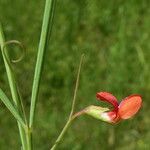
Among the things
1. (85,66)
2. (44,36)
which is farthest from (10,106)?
(85,66)

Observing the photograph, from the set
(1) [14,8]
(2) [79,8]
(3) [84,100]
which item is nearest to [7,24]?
(1) [14,8]

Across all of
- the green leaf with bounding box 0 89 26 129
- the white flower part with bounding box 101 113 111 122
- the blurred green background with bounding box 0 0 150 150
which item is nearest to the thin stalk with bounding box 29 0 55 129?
the green leaf with bounding box 0 89 26 129

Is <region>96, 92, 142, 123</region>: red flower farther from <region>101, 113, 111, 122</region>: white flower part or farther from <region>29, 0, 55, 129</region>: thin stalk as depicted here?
<region>29, 0, 55, 129</region>: thin stalk

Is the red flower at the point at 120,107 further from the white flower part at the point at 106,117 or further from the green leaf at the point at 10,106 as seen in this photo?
the green leaf at the point at 10,106

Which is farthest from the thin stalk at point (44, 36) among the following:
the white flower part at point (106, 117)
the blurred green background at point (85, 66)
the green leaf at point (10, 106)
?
the blurred green background at point (85, 66)

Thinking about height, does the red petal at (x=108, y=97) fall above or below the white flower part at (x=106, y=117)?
above

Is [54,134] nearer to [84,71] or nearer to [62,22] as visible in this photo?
[84,71]

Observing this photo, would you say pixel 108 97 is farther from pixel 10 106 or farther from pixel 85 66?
pixel 85 66

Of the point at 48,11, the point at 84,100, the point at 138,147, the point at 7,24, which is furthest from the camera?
the point at 7,24
